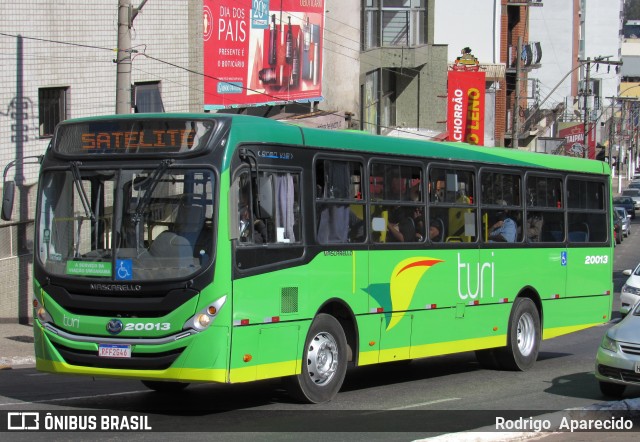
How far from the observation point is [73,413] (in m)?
10.1

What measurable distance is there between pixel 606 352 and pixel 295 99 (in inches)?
719

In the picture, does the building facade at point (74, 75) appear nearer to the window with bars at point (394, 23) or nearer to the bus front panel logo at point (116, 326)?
the window with bars at point (394, 23)

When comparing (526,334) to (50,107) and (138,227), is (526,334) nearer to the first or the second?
(138,227)

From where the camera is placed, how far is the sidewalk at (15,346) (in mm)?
16891

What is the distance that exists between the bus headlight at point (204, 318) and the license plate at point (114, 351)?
0.62 metres

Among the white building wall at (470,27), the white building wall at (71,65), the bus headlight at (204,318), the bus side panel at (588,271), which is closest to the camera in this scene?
the bus headlight at (204,318)

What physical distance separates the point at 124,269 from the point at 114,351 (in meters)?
0.81

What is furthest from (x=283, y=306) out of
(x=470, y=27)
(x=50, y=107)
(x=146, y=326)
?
(x=470, y=27)

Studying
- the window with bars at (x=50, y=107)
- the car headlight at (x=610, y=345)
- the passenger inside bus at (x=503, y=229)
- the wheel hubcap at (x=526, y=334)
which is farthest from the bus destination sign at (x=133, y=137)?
the window with bars at (x=50, y=107)

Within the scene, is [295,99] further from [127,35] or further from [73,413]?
[73,413]

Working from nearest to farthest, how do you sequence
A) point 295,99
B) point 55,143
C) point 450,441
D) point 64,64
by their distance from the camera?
1. point 450,441
2. point 55,143
3. point 64,64
4. point 295,99

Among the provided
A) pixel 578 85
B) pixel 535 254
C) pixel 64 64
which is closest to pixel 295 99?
pixel 64 64

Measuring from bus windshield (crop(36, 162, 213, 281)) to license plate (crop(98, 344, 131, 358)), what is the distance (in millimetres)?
665

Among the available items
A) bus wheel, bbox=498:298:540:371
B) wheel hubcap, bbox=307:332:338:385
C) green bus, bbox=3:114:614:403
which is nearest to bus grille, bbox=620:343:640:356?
green bus, bbox=3:114:614:403
